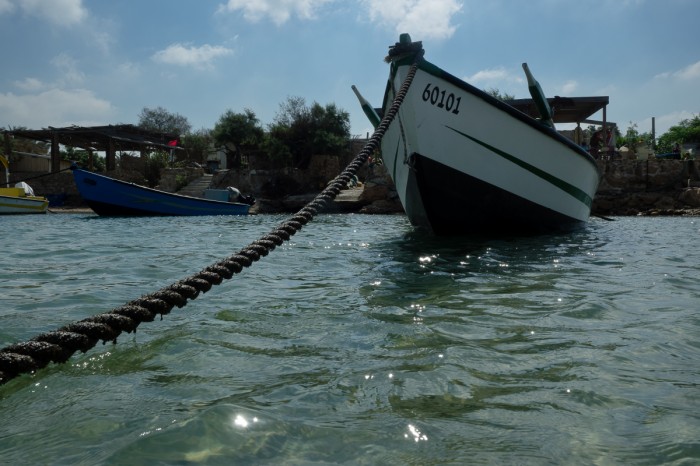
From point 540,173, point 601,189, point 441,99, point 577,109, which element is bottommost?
point 540,173

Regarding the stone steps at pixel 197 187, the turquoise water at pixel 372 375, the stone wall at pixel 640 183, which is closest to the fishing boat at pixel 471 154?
the turquoise water at pixel 372 375

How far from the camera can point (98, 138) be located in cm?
2970

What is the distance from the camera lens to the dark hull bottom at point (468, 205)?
293 inches

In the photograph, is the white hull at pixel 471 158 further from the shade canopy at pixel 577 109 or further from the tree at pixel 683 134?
the tree at pixel 683 134

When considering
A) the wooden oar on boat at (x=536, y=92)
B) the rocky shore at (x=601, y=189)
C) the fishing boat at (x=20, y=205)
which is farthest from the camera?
the rocky shore at (x=601, y=189)

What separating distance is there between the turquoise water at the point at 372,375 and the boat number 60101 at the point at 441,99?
307 centimetres

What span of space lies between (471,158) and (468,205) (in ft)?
2.16

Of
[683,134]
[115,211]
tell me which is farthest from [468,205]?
[683,134]

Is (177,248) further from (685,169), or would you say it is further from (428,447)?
(685,169)

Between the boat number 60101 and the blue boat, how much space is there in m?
12.8

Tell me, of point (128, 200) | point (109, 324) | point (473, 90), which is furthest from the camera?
point (128, 200)

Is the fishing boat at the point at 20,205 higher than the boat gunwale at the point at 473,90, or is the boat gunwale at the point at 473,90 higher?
the boat gunwale at the point at 473,90

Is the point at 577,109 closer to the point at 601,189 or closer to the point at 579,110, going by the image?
the point at 579,110

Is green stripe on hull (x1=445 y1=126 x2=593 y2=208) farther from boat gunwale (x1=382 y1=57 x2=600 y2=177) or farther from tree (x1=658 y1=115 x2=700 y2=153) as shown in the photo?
tree (x1=658 y1=115 x2=700 y2=153)
